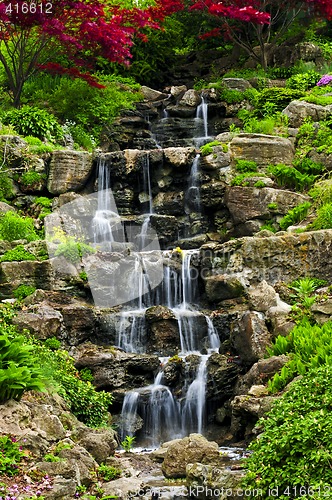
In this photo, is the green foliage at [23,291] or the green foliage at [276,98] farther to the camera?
the green foliage at [276,98]

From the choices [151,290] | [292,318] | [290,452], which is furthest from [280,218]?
[290,452]

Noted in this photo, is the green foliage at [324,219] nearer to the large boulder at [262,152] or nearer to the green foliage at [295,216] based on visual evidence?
the green foliage at [295,216]

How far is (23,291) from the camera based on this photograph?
12242mm

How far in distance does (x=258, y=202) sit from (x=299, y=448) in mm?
10400

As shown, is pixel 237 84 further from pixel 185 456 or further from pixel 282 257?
pixel 185 456

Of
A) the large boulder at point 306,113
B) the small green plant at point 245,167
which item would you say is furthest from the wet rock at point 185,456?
the large boulder at point 306,113

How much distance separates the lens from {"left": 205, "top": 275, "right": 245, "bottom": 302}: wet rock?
12633 millimetres

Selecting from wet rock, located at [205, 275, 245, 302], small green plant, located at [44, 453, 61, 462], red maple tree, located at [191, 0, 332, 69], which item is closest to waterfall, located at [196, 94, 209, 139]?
red maple tree, located at [191, 0, 332, 69]

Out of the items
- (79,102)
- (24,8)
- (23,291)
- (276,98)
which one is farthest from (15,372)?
(276,98)

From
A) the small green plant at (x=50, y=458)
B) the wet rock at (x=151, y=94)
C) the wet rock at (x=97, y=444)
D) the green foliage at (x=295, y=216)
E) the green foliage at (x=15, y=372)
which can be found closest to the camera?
the small green plant at (x=50, y=458)

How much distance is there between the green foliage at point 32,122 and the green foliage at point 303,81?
855cm

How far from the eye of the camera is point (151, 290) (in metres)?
13.5

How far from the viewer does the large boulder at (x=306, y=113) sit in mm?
18203

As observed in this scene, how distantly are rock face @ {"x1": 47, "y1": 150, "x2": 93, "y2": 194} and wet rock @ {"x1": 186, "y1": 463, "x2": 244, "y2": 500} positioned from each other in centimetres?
1100
